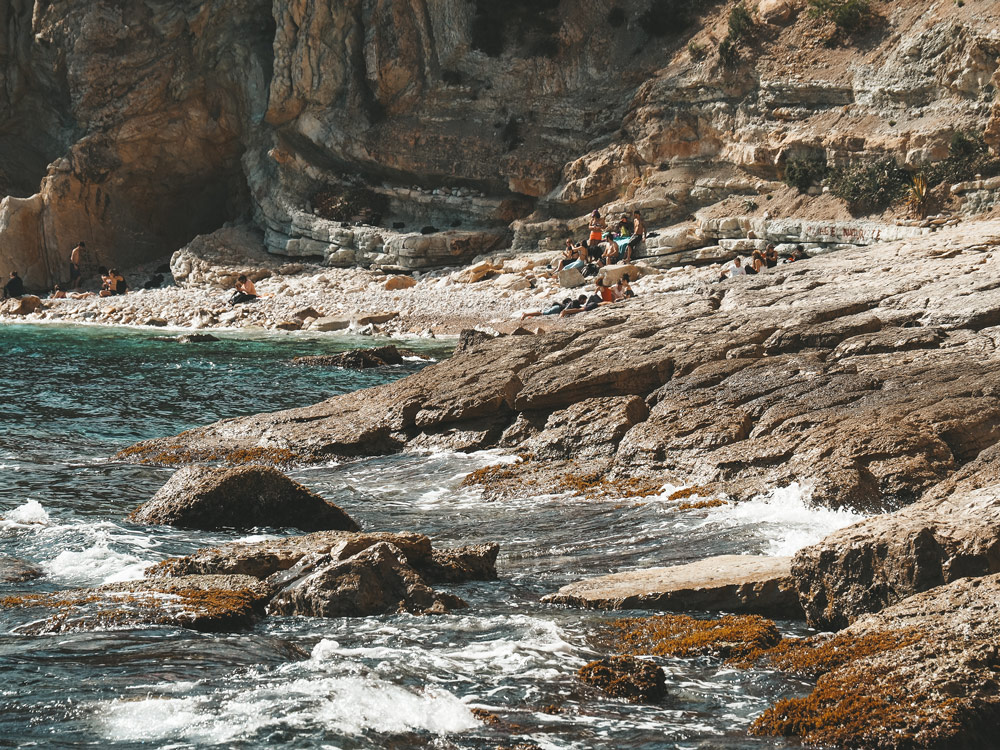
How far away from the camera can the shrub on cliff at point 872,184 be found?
122ft

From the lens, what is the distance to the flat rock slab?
25.2 feet

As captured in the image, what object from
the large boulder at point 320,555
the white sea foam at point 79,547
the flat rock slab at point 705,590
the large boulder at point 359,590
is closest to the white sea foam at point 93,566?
the white sea foam at point 79,547

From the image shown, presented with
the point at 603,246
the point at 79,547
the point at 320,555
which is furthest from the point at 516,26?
the point at 320,555

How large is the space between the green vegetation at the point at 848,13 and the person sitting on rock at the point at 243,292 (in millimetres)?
27168

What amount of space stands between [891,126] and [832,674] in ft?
121

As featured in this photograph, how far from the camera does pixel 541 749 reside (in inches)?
214

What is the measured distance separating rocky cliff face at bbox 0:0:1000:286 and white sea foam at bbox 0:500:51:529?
1339 inches

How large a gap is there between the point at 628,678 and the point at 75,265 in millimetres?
53400

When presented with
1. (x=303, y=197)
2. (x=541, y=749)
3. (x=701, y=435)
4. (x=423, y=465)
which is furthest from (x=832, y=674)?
(x=303, y=197)

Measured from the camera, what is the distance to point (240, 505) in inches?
453

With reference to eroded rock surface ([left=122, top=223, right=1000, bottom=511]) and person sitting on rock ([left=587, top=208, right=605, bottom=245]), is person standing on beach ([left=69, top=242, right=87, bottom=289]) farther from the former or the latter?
eroded rock surface ([left=122, top=223, right=1000, bottom=511])

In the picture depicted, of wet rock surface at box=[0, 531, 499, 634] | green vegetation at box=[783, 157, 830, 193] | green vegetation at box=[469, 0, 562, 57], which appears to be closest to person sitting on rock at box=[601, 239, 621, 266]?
green vegetation at box=[783, 157, 830, 193]

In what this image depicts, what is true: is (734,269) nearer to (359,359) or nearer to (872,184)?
(872,184)

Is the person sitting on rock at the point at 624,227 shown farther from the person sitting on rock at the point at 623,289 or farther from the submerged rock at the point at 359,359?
the submerged rock at the point at 359,359
